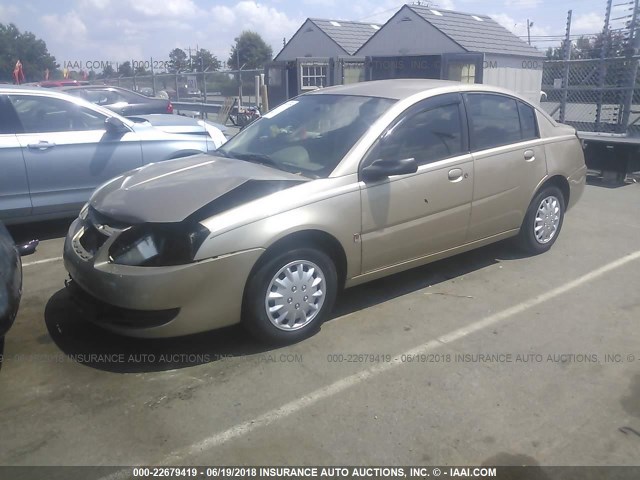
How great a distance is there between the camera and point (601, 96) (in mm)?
12242

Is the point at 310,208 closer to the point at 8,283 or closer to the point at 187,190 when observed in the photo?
the point at 187,190

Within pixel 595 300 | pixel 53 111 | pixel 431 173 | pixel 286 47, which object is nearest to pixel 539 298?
pixel 595 300

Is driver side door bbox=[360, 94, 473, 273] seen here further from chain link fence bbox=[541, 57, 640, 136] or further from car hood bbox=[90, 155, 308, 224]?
chain link fence bbox=[541, 57, 640, 136]

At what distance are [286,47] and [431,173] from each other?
32.2 metres

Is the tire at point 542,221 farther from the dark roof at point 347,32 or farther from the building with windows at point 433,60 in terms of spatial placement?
the dark roof at point 347,32

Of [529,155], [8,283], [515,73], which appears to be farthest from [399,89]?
[515,73]

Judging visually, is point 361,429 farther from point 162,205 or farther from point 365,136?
point 365,136

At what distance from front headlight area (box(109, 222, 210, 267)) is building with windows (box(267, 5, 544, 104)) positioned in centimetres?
1372

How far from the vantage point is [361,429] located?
2877 millimetres

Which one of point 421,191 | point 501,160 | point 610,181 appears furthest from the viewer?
point 610,181

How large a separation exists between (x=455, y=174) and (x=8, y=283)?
3.20m

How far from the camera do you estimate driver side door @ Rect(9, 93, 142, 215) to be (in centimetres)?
569

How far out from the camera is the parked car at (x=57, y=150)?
559 cm

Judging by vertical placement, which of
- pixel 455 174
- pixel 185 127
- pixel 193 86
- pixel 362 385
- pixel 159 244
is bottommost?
pixel 362 385
